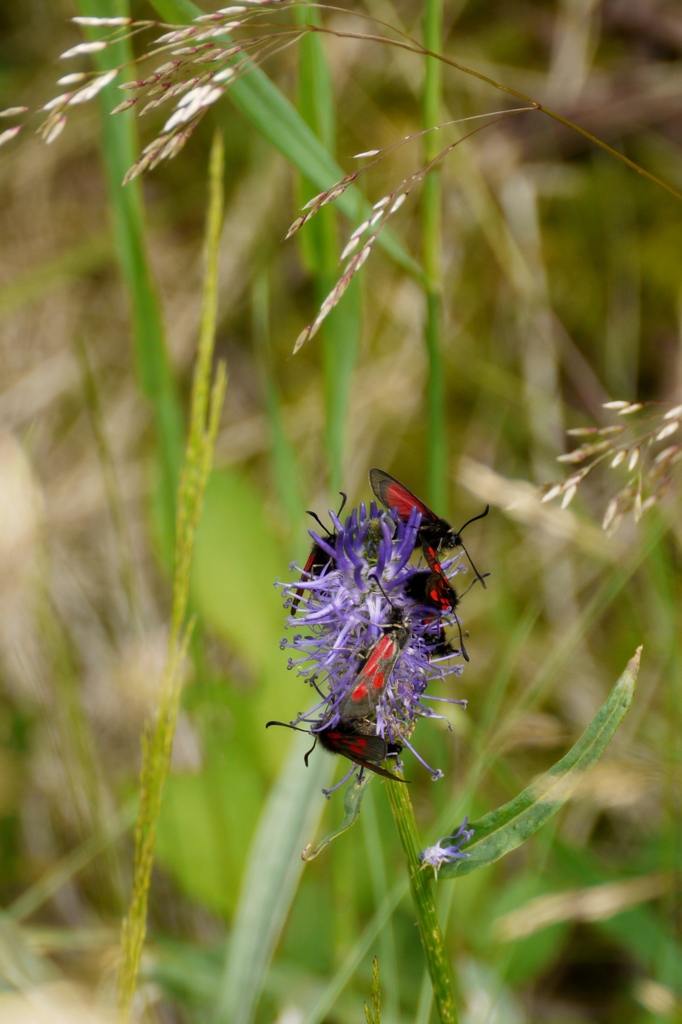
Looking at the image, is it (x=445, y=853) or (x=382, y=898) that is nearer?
(x=445, y=853)

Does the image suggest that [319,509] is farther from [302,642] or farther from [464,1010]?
[302,642]

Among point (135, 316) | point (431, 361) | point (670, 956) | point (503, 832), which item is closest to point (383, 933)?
point (670, 956)

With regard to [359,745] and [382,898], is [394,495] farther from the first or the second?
[382,898]

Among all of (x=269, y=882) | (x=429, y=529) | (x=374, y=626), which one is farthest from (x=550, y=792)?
(x=269, y=882)

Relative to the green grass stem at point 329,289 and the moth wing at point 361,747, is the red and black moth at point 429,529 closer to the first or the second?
the moth wing at point 361,747

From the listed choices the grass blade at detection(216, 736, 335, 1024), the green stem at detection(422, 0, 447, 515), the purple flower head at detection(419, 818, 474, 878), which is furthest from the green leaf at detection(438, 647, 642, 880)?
the green stem at detection(422, 0, 447, 515)

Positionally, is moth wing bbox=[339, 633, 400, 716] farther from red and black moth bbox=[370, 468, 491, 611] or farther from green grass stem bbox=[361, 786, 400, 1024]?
green grass stem bbox=[361, 786, 400, 1024]

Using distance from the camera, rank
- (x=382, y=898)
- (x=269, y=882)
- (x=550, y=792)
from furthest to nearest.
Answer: (x=382, y=898)
(x=269, y=882)
(x=550, y=792)

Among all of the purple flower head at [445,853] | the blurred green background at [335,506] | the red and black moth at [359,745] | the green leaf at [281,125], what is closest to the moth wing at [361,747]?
the red and black moth at [359,745]
